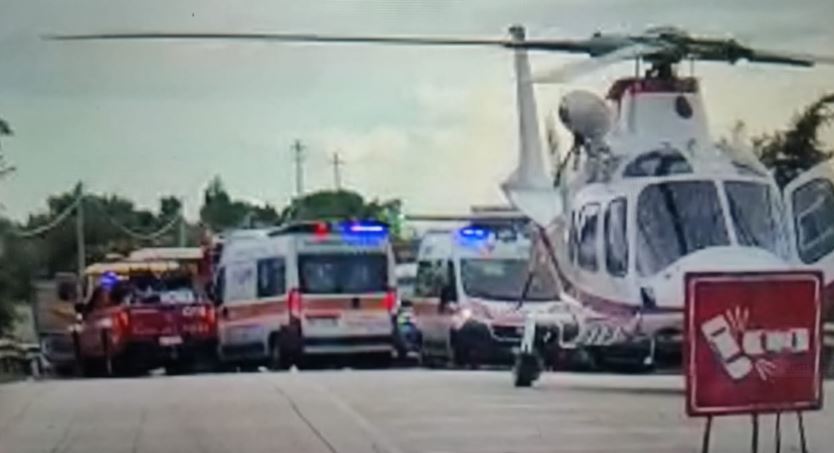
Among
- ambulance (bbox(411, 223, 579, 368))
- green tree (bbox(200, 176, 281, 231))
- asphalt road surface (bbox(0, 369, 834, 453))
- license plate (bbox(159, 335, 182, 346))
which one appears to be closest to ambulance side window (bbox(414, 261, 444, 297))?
ambulance (bbox(411, 223, 579, 368))

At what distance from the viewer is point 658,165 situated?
689 cm

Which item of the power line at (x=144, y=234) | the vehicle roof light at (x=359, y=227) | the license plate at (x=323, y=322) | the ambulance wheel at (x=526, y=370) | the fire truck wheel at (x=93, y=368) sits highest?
the power line at (x=144, y=234)

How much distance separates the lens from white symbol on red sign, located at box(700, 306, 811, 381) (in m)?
6.80

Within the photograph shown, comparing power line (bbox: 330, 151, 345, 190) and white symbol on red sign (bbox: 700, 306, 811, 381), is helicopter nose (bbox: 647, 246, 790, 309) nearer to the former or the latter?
white symbol on red sign (bbox: 700, 306, 811, 381)

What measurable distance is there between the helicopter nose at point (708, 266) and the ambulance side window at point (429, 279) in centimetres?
65

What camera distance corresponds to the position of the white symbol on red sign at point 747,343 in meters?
6.80

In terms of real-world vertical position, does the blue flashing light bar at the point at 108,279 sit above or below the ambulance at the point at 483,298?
above

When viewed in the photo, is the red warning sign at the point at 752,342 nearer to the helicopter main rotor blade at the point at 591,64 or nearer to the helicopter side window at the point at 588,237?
the helicopter side window at the point at 588,237

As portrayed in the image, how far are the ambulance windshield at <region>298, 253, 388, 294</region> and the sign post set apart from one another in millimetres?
943

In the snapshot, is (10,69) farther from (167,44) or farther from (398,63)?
(398,63)

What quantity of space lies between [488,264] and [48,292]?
1379mm

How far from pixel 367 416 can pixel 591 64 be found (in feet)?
4.12

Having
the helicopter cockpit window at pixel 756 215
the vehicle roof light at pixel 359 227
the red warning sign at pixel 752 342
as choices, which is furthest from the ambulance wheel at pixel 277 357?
the helicopter cockpit window at pixel 756 215

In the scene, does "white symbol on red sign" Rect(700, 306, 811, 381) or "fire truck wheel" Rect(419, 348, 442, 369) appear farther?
"fire truck wheel" Rect(419, 348, 442, 369)
